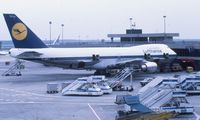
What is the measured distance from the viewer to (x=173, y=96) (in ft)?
98.2

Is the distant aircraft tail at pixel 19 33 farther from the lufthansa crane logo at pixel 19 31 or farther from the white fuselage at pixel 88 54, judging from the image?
the white fuselage at pixel 88 54

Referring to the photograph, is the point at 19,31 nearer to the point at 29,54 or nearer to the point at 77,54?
the point at 29,54

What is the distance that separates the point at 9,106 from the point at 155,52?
100 feet

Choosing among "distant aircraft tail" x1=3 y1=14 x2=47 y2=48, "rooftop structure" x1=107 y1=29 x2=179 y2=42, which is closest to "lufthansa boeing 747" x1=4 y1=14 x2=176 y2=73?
"distant aircraft tail" x1=3 y1=14 x2=47 y2=48

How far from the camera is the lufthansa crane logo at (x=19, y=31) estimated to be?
53.7 m

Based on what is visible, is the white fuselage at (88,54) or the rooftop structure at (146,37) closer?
the white fuselage at (88,54)

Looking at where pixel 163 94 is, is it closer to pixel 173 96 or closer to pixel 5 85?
pixel 173 96

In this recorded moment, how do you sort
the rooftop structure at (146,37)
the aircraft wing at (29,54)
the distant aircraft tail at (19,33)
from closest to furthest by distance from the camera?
1. the aircraft wing at (29,54)
2. the distant aircraft tail at (19,33)
3. the rooftop structure at (146,37)

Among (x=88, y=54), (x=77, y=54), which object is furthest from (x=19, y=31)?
(x=88, y=54)

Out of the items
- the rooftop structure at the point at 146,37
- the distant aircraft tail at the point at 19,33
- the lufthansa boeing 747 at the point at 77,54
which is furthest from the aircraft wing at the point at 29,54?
the rooftop structure at the point at 146,37

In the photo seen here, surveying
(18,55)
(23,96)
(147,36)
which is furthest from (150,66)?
(147,36)

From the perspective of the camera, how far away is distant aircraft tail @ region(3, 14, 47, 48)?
176 ft

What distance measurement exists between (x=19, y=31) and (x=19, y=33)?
0.25m

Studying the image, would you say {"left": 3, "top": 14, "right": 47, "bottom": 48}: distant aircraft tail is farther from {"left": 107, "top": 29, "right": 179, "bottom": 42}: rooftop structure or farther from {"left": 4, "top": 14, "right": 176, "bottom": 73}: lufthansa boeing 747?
{"left": 107, "top": 29, "right": 179, "bottom": 42}: rooftop structure
